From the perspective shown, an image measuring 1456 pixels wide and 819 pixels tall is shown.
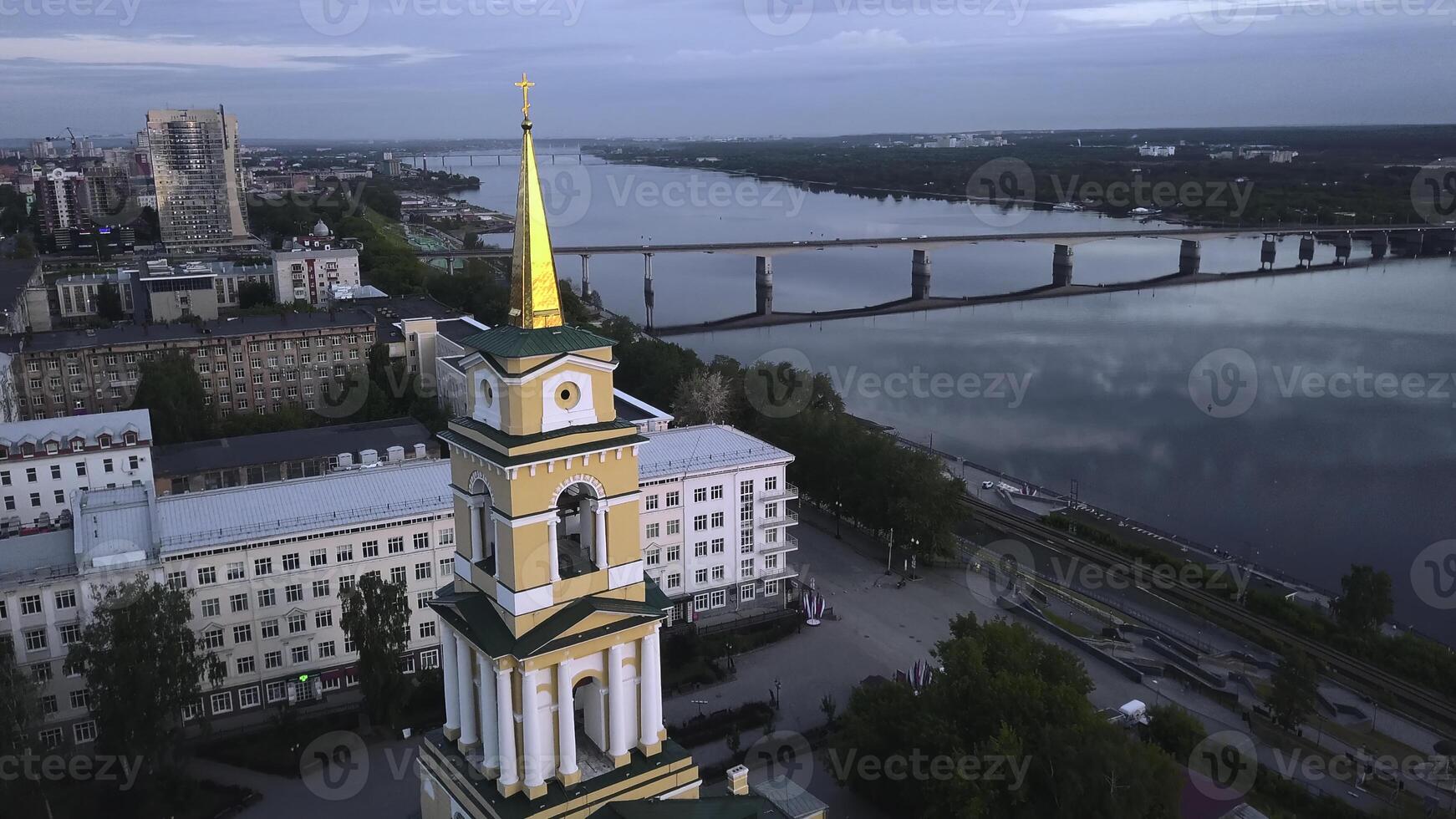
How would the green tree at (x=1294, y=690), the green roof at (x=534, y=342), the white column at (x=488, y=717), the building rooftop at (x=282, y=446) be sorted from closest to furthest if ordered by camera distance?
the green roof at (x=534, y=342)
the white column at (x=488, y=717)
the green tree at (x=1294, y=690)
the building rooftop at (x=282, y=446)

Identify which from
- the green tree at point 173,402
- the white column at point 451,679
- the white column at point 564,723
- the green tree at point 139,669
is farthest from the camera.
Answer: the green tree at point 173,402

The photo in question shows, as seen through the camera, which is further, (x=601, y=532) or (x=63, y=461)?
(x=63, y=461)

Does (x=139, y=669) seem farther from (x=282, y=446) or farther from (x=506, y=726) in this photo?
(x=282, y=446)

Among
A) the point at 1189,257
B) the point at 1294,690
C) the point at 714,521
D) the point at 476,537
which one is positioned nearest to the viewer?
the point at 476,537

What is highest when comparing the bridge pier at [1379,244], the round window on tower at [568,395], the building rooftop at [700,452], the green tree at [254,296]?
the round window on tower at [568,395]

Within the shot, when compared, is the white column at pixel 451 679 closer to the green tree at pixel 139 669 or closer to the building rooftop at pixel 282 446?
the green tree at pixel 139 669

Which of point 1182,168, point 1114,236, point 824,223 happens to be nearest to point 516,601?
point 1114,236

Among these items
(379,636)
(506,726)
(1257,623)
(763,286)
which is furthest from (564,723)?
(763,286)

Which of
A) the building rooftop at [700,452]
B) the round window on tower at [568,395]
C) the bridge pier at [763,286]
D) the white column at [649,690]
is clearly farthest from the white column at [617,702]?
the bridge pier at [763,286]
